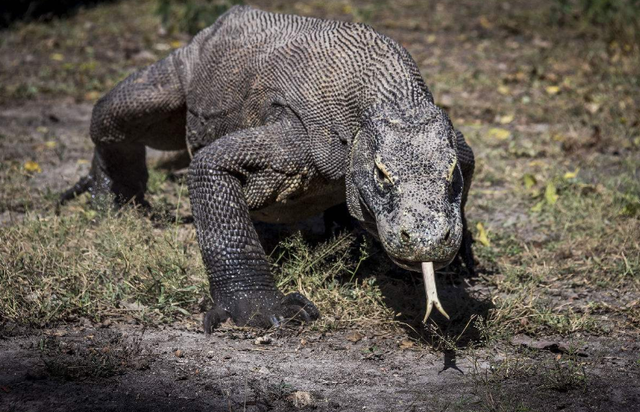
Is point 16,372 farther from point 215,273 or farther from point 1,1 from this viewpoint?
point 1,1

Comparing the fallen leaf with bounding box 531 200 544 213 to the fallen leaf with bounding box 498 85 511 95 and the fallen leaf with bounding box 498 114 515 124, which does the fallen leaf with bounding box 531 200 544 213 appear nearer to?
the fallen leaf with bounding box 498 114 515 124

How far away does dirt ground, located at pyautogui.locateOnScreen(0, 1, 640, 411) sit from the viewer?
3146 mm

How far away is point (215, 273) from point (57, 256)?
0.97 m

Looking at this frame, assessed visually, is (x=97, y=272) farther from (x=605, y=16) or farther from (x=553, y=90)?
(x=605, y=16)

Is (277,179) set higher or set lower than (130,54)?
higher

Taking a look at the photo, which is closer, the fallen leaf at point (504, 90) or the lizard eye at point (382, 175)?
the lizard eye at point (382, 175)

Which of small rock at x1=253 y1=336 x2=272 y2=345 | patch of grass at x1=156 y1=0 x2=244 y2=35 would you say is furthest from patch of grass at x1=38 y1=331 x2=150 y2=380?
patch of grass at x1=156 y1=0 x2=244 y2=35

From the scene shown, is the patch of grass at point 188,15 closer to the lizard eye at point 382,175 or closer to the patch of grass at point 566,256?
the patch of grass at point 566,256

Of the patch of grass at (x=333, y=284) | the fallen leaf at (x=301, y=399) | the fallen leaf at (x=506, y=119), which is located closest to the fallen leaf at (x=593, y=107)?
the fallen leaf at (x=506, y=119)

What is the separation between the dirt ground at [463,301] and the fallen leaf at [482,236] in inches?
0.6

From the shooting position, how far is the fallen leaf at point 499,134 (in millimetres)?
7000

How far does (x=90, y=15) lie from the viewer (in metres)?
11.1

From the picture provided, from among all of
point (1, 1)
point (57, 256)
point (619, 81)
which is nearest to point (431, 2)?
point (619, 81)

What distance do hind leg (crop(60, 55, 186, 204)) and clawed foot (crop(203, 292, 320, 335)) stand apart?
1.47 metres
